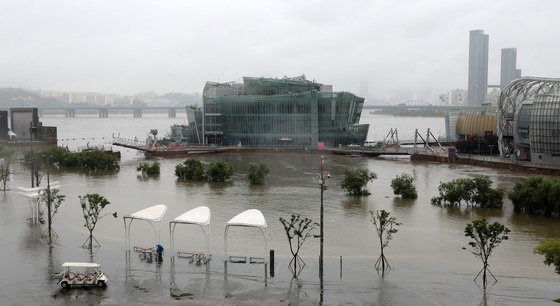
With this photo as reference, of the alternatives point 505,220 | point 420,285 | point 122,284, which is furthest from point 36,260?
point 505,220

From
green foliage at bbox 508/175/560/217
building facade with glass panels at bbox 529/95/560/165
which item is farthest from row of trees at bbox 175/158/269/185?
building facade with glass panels at bbox 529/95/560/165

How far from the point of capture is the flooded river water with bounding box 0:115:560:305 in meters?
17.7

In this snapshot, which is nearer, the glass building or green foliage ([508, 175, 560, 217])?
green foliage ([508, 175, 560, 217])

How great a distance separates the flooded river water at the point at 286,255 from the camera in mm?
17656

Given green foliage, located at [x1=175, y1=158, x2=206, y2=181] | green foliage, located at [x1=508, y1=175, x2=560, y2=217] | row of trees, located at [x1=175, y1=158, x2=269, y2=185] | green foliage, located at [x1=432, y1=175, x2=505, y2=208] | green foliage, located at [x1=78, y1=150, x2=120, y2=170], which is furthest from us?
green foliage, located at [x1=78, y1=150, x2=120, y2=170]

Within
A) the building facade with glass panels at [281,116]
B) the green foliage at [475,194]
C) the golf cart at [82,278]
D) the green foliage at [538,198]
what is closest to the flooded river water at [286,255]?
the golf cart at [82,278]

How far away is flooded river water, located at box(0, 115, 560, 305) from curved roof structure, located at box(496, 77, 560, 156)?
88.2 ft

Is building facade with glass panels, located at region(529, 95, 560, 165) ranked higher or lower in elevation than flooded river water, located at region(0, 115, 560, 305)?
higher

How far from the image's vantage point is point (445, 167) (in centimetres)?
6288

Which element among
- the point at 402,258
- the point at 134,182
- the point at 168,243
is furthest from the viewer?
the point at 134,182

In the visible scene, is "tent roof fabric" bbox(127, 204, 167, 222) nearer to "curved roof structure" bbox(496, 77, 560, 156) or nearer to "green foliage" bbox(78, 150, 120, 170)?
"green foliage" bbox(78, 150, 120, 170)

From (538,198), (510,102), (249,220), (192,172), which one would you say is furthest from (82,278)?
(510,102)

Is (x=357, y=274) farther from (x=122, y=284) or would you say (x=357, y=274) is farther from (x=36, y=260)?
(x=36, y=260)

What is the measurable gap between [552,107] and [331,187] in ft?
84.7
